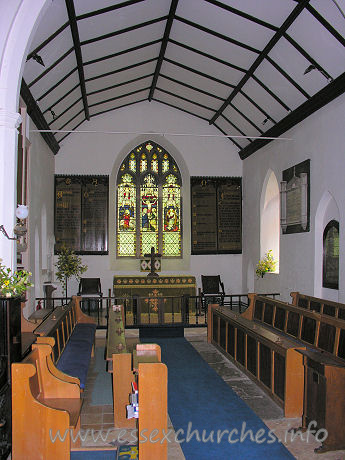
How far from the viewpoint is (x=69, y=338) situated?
6.49 m

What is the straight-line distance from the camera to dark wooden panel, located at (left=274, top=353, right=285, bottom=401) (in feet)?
15.5

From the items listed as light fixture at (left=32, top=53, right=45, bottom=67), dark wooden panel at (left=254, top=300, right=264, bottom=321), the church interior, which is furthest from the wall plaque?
light fixture at (left=32, top=53, right=45, bottom=67)

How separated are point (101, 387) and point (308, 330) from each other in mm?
2816

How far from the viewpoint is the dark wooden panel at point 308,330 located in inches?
227

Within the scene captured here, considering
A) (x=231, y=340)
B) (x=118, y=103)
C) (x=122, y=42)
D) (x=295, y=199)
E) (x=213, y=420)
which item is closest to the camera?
(x=213, y=420)

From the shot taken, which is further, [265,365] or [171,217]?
[171,217]

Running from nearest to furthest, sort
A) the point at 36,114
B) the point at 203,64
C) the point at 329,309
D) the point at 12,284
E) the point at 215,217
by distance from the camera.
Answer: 1. the point at 12,284
2. the point at 329,309
3. the point at 36,114
4. the point at 203,64
5. the point at 215,217

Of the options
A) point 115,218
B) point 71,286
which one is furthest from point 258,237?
point 71,286

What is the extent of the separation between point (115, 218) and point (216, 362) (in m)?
6.82

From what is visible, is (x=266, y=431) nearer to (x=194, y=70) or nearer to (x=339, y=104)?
A: (x=339, y=104)

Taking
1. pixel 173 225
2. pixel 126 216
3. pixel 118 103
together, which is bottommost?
pixel 173 225

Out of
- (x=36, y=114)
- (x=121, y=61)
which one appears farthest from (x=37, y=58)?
(x=121, y=61)

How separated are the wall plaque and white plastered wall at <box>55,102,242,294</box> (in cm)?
328

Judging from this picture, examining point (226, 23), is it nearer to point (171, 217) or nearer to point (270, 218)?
point (270, 218)
